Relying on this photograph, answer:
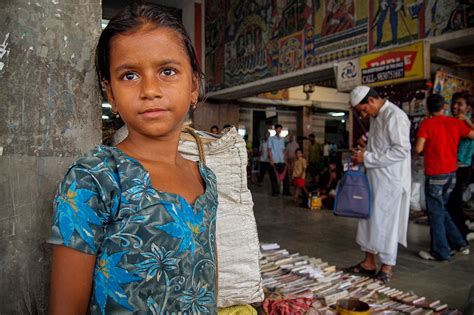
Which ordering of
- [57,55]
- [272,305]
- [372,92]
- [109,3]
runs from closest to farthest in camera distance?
1. [57,55]
2. [272,305]
3. [372,92]
4. [109,3]

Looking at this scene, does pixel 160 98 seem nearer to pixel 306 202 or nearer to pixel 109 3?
pixel 306 202

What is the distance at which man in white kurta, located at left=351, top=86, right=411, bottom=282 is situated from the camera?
3455 millimetres

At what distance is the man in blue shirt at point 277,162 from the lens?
407 inches

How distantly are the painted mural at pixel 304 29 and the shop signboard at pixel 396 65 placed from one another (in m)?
0.30

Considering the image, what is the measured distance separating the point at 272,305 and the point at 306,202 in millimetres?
6015

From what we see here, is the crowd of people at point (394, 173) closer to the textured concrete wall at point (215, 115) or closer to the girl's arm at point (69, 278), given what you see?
the girl's arm at point (69, 278)

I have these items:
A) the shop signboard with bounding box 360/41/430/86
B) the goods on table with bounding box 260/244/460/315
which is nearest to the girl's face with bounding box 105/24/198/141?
the goods on table with bounding box 260/244/460/315

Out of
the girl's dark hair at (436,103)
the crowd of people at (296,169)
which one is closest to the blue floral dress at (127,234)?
the girl's dark hair at (436,103)

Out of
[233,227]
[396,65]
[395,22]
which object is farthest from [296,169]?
[233,227]

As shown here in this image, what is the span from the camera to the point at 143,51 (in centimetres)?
100

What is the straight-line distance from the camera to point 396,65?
620 centimetres

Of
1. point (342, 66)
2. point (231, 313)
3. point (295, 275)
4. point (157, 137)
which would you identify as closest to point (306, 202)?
point (342, 66)

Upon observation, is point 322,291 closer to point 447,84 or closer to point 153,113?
point 153,113

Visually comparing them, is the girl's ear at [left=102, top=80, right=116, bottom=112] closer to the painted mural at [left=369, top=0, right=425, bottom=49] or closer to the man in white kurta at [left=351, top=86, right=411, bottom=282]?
the man in white kurta at [left=351, top=86, right=411, bottom=282]
